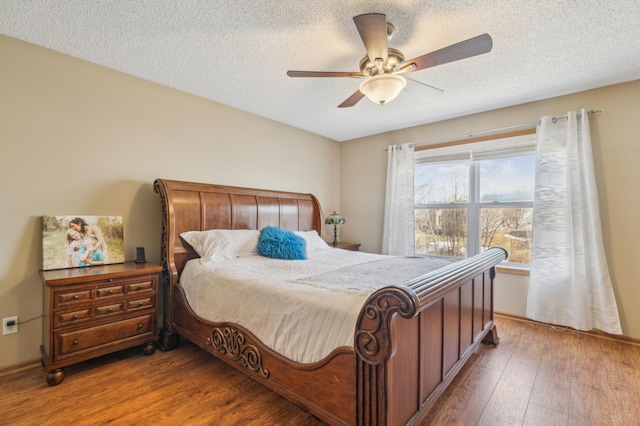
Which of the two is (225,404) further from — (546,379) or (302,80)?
(302,80)

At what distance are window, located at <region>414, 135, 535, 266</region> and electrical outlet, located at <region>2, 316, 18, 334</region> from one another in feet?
13.5

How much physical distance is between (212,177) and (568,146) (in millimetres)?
3686

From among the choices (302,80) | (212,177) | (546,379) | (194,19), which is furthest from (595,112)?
(212,177)

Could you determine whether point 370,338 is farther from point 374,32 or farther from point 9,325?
point 9,325

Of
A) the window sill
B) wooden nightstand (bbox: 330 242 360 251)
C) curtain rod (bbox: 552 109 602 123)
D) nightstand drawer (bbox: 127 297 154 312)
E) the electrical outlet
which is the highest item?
curtain rod (bbox: 552 109 602 123)

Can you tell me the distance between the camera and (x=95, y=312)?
2145mm

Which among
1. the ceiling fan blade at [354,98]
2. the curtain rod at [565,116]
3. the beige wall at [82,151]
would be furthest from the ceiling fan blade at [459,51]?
the beige wall at [82,151]

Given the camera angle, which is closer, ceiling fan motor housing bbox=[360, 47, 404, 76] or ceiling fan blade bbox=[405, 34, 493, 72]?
ceiling fan blade bbox=[405, 34, 493, 72]

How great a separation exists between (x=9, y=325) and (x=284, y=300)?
2.12 meters

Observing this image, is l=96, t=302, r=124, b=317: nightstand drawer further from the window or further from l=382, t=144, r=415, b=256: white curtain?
the window

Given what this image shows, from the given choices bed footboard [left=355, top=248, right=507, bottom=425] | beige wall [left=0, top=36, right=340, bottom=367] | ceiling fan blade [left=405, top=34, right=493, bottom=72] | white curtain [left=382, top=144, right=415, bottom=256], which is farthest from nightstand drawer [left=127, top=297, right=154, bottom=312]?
white curtain [left=382, top=144, right=415, bottom=256]

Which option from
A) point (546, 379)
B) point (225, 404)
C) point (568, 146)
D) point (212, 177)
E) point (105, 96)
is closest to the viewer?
point (225, 404)

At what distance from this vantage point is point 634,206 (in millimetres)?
2732

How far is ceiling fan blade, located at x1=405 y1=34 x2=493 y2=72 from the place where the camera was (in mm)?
1630
